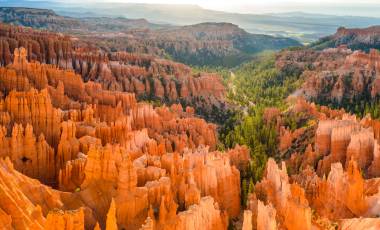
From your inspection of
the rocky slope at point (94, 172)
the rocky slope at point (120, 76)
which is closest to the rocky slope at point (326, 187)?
the rocky slope at point (94, 172)

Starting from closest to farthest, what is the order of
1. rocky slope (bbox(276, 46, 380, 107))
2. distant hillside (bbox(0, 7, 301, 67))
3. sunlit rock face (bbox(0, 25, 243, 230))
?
sunlit rock face (bbox(0, 25, 243, 230)), rocky slope (bbox(276, 46, 380, 107)), distant hillside (bbox(0, 7, 301, 67))

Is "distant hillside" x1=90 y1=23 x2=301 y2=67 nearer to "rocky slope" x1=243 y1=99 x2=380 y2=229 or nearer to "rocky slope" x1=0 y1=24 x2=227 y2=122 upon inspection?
"rocky slope" x1=0 y1=24 x2=227 y2=122

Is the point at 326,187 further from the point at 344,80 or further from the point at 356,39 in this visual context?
the point at 356,39

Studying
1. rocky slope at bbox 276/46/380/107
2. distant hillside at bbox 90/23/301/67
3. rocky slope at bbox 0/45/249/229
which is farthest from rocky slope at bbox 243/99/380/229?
distant hillside at bbox 90/23/301/67

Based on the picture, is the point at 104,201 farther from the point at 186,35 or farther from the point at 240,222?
the point at 186,35

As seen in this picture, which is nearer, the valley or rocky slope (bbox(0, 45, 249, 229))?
rocky slope (bbox(0, 45, 249, 229))

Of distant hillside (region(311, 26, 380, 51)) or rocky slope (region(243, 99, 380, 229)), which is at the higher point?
distant hillside (region(311, 26, 380, 51))

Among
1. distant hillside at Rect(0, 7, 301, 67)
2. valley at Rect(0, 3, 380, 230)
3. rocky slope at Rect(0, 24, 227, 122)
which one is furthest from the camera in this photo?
distant hillside at Rect(0, 7, 301, 67)
